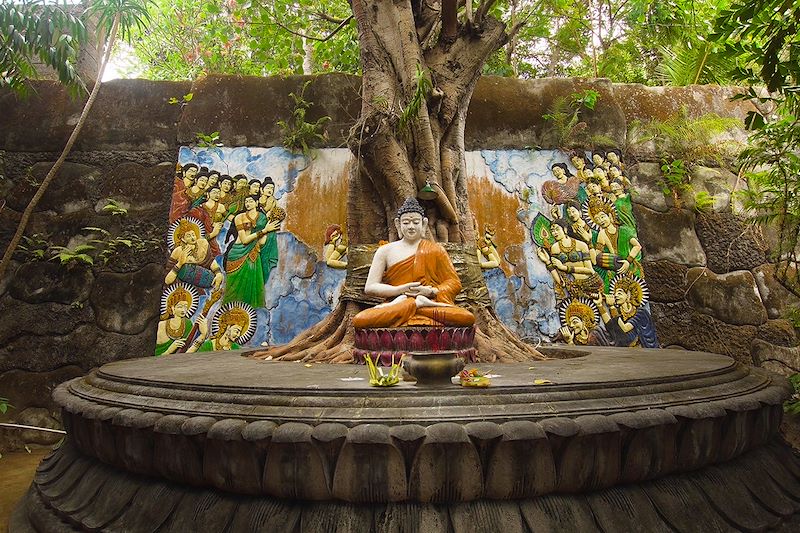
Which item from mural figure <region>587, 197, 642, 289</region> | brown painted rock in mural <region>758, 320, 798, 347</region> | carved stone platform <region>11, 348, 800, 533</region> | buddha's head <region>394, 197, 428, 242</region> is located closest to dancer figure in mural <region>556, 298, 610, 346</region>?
mural figure <region>587, 197, 642, 289</region>

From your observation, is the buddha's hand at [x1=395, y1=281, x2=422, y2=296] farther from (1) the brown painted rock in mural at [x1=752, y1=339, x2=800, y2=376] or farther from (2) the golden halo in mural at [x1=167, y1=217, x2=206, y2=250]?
(1) the brown painted rock in mural at [x1=752, y1=339, x2=800, y2=376]

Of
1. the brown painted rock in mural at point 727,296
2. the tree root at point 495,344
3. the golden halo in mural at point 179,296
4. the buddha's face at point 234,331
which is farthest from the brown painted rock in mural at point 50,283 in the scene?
the brown painted rock in mural at point 727,296

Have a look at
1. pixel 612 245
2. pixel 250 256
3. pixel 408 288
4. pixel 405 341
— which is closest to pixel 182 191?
pixel 250 256

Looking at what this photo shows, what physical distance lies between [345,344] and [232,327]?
2041 mm

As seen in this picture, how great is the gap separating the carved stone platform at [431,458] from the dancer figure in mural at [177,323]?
2.77 metres

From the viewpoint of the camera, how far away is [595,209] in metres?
5.53

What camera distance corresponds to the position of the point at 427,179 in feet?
12.5

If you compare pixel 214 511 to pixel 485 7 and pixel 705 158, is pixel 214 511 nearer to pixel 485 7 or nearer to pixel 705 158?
pixel 485 7

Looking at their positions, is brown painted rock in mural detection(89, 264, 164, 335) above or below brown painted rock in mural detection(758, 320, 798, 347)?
above

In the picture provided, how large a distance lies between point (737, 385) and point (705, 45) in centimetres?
578

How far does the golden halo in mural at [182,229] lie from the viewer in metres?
5.05

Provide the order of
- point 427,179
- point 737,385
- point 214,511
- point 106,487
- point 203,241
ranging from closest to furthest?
1. point 214,511
2. point 106,487
3. point 737,385
4. point 427,179
5. point 203,241

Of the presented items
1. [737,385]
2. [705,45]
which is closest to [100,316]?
[737,385]

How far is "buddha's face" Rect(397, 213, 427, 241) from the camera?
10.9 ft
